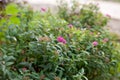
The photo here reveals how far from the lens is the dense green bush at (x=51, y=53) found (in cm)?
275

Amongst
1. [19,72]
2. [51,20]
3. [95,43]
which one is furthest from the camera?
[51,20]

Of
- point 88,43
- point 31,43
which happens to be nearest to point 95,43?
point 88,43

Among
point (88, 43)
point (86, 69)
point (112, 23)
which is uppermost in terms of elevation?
point (88, 43)

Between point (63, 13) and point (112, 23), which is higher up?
point (63, 13)

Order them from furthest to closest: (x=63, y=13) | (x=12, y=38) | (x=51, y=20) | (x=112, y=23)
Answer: (x=112, y=23) < (x=63, y=13) < (x=51, y=20) < (x=12, y=38)

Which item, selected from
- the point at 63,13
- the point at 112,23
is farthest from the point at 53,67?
the point at 112,23

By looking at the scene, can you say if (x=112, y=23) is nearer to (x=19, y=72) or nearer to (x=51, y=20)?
(x=51, y=20)

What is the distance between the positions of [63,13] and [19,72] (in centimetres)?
205

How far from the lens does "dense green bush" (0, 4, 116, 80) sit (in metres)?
2.75

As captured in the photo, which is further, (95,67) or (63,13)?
(63,13)

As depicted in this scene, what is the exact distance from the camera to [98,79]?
11.3ft

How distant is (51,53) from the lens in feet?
9.20

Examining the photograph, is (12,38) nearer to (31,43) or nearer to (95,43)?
(31,43)

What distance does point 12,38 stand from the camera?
301 cm
